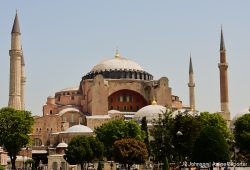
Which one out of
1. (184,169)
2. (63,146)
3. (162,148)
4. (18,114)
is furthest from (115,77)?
(184,169)

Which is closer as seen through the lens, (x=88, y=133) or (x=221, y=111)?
(x=88, y=133)

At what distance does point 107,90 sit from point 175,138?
1234 inches

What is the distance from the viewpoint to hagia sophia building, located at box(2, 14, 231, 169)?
56706 millimetres

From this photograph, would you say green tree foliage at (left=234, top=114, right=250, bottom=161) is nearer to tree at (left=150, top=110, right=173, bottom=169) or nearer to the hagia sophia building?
tree at (left=150, top=110, right=173, bottom=169)

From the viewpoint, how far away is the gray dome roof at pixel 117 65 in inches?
2744

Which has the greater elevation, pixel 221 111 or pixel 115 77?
pixel 115 77

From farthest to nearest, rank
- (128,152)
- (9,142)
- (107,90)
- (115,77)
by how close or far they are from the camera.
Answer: (115,77)
(107,90)
(9,142)
(128,152)

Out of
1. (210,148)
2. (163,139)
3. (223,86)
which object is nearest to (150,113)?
(223,86)

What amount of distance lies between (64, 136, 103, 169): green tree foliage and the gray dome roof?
91.3 feet

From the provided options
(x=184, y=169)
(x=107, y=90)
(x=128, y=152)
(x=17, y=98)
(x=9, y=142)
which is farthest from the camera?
(x=107, y=90)

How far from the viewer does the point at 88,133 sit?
56062mm

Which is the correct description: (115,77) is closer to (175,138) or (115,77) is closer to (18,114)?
(18,114)

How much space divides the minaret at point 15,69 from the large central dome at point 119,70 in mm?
16759

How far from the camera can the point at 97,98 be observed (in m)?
63.3
